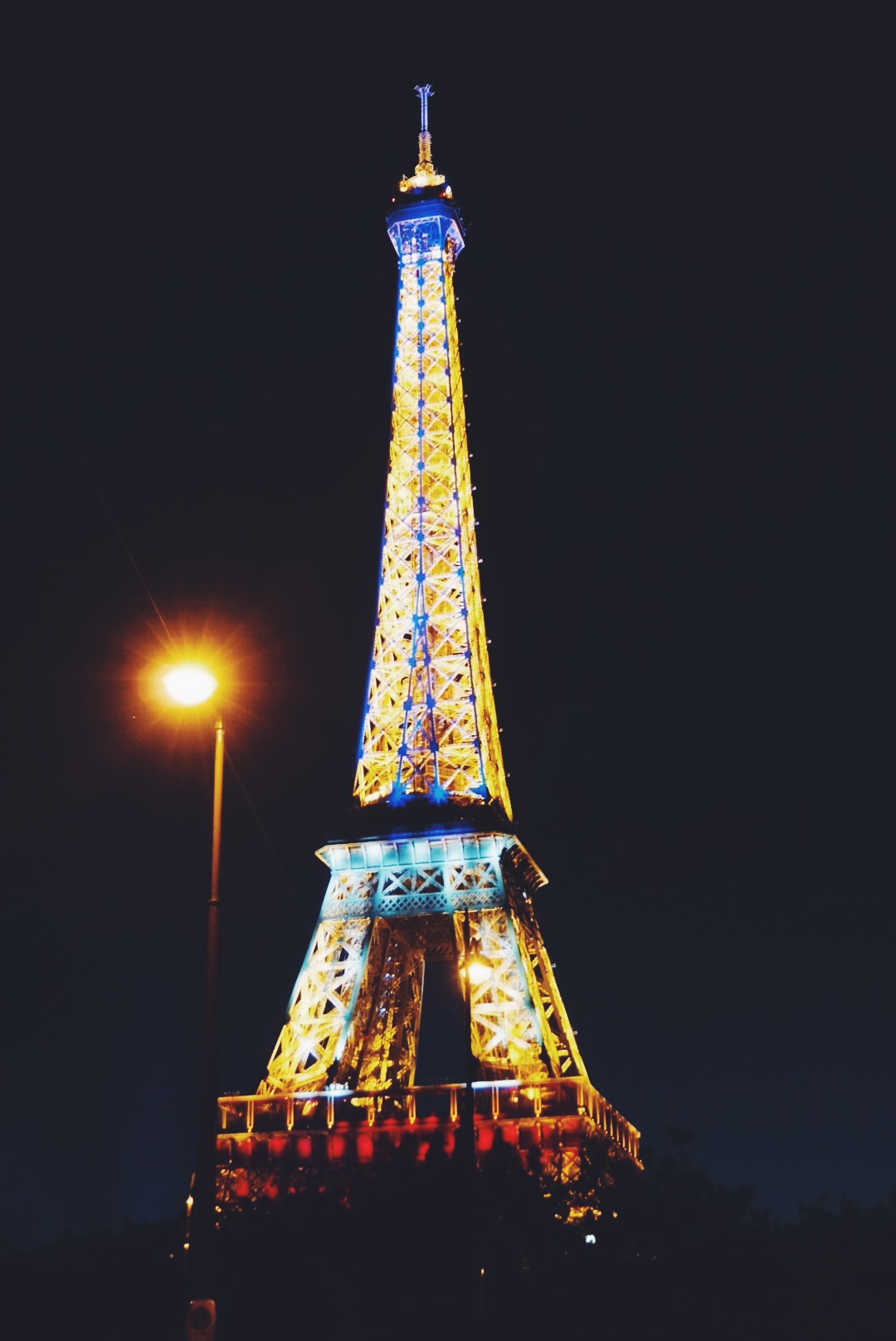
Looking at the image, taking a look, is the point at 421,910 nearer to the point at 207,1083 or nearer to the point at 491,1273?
the point at 491,1273

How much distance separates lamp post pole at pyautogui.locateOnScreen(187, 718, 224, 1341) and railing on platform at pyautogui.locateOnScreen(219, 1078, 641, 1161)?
3247 centimetres

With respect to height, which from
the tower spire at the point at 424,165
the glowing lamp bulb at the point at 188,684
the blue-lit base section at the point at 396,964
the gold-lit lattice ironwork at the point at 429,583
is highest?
the tower spire at the point at 424,165

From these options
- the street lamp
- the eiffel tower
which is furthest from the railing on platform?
the street lamp

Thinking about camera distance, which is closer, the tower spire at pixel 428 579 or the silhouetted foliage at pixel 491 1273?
the silhouetted foliage at pixel 491 1273

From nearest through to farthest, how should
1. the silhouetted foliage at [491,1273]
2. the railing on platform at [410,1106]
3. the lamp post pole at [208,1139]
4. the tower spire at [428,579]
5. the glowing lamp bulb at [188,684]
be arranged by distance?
the lamp post pole at [208,1139]
the glowing lamp bulb at [188,684]
the silhouetted foliage at [491,1273]
the railing on platform at [410,1106]
the tower spire at [428,579]

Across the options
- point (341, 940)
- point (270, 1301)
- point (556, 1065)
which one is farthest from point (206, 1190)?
point (341, 940)

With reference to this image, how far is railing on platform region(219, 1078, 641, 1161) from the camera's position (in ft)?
182

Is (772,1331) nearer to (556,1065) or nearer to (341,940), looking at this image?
(556,1065)

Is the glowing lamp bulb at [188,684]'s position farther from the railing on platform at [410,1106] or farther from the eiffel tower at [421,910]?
the railing on platform at [410,1106]

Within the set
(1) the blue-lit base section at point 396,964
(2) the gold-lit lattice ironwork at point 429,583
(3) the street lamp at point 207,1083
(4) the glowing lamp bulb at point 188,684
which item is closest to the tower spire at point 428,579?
(2) the gold-lit lattice ironwork at point 429,583

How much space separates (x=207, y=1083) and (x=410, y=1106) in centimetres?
3573

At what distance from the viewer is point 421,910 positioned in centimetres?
6291

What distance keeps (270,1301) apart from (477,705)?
3540 centimetres

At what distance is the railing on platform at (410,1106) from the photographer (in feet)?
182
